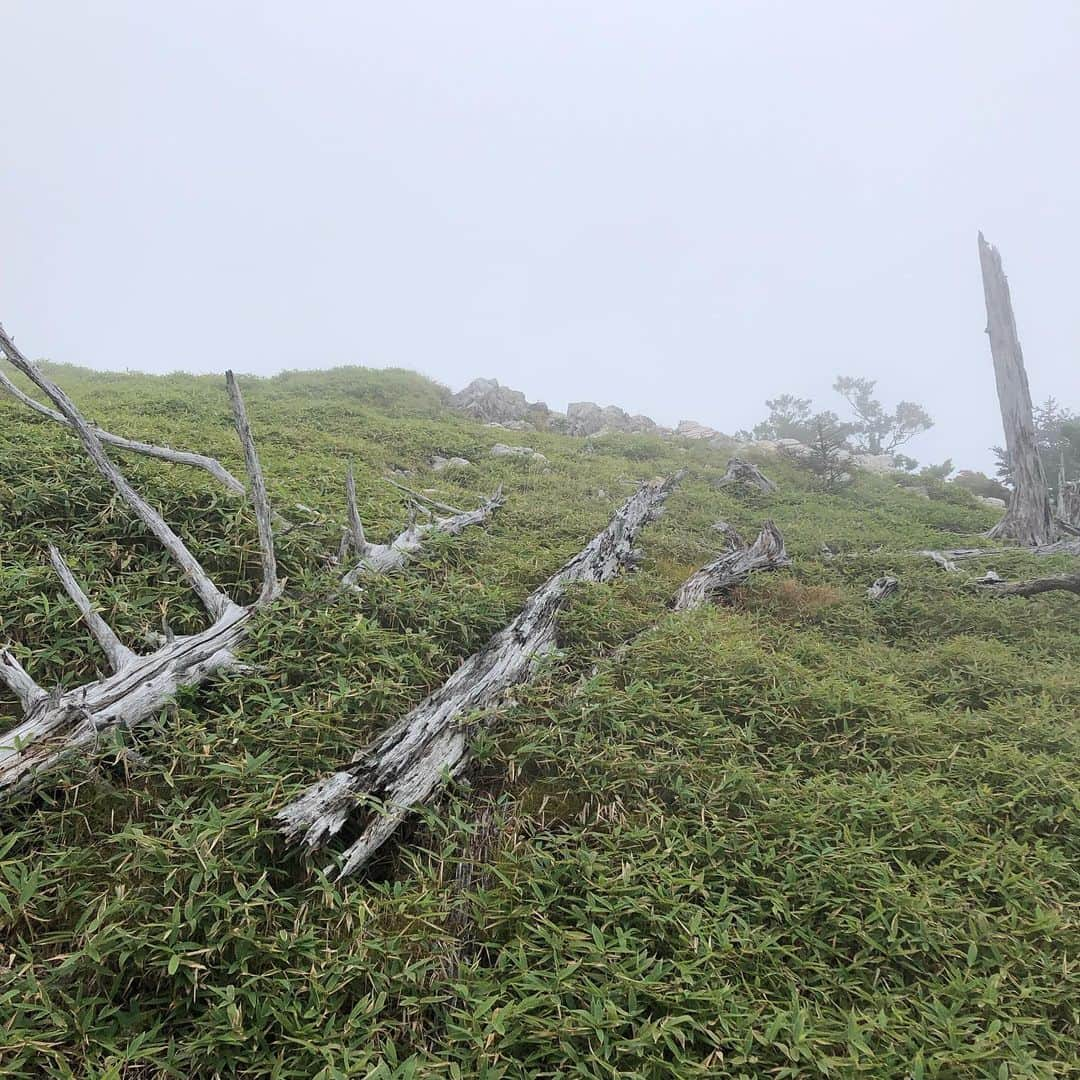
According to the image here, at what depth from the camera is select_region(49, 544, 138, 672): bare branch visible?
4508 mm

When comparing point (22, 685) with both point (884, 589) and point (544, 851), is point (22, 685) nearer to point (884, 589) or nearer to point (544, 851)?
point (544, 851)

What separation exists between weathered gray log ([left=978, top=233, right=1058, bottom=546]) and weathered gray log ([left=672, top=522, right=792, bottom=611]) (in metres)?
7.03

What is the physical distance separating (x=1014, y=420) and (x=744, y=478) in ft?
18.5

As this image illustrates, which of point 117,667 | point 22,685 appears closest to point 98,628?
point 117,667

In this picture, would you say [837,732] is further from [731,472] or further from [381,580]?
[731,472]

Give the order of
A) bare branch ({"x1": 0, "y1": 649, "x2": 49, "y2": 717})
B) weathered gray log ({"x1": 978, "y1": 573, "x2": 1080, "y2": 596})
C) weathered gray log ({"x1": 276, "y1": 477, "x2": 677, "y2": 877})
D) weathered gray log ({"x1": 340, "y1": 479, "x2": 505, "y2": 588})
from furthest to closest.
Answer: weathered gray log ({"x1": 978, "y1": 573, "x2": 1080, "y2": 596})
weathered gray log ({"x1": 340, "y1": 479, "x2": 505, "y2": 588})
bare branch ({"x1": 0, "y1": 649, "x2": 49, "y2": 717})
weathered gray log ({"x1": 276, "y1": 477, "x2": 677, "y2": 877})

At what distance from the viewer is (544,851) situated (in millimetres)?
3814

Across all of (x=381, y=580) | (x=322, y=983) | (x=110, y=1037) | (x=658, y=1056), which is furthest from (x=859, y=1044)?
(x=381, y=580)

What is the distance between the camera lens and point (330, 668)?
497cm

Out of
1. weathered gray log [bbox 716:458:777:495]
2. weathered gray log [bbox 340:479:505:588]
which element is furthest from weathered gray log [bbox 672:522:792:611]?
weathered gray log [bbox 716:458:777:495]

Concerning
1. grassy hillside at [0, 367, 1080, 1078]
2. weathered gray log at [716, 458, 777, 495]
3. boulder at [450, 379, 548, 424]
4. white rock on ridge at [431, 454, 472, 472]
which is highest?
boulder at [450, 379, 548, 424]

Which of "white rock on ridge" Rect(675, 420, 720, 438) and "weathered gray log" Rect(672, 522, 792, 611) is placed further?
"white rock on ridge" Rect(675, 420, 720, 438)

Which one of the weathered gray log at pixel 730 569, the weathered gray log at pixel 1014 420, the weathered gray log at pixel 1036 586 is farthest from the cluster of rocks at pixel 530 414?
the weathered gray log at pixel 1036 586

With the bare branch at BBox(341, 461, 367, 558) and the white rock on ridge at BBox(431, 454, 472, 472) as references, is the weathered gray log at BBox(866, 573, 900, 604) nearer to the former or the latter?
the bare branch at BBox(341, 461, 367, 558)
